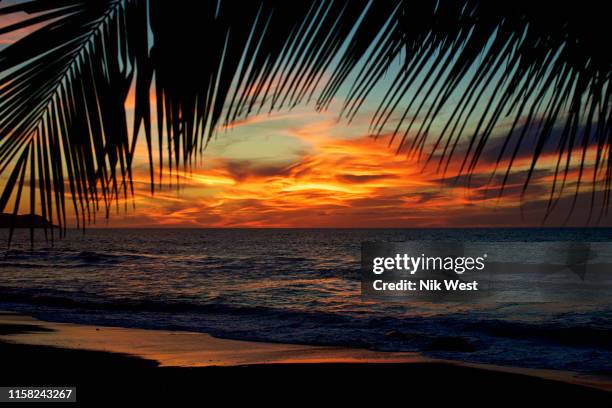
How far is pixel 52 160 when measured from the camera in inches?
30.4

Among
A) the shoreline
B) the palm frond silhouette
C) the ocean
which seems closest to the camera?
the palm frond silhouette

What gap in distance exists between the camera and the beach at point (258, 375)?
700 centimetres

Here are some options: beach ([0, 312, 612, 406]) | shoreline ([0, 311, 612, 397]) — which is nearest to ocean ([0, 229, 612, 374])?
shoreline ([0, 311, 612, 397])

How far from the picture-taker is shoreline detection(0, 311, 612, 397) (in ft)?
28.1

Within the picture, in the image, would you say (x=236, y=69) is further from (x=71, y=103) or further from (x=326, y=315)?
(x=326, y=315)

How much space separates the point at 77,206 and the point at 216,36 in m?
0.33

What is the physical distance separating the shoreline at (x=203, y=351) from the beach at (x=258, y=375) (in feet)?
0.06

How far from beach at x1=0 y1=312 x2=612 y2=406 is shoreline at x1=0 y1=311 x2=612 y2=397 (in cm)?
2

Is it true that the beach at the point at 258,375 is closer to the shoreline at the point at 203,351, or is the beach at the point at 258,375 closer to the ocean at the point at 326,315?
the shoreline at the point at 203,351

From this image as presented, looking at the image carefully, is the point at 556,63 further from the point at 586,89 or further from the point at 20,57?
the point at 20,57

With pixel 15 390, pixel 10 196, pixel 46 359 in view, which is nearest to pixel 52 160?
pixel 10 196

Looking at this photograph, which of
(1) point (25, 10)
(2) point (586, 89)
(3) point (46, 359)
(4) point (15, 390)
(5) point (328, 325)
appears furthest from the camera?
(5) point (328, 325)

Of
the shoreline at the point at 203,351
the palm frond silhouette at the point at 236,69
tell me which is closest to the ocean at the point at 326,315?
the shoreline at the point at 203,351

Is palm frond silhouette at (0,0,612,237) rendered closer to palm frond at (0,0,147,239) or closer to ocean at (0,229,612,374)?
palm frond at (0,0,147,239)
